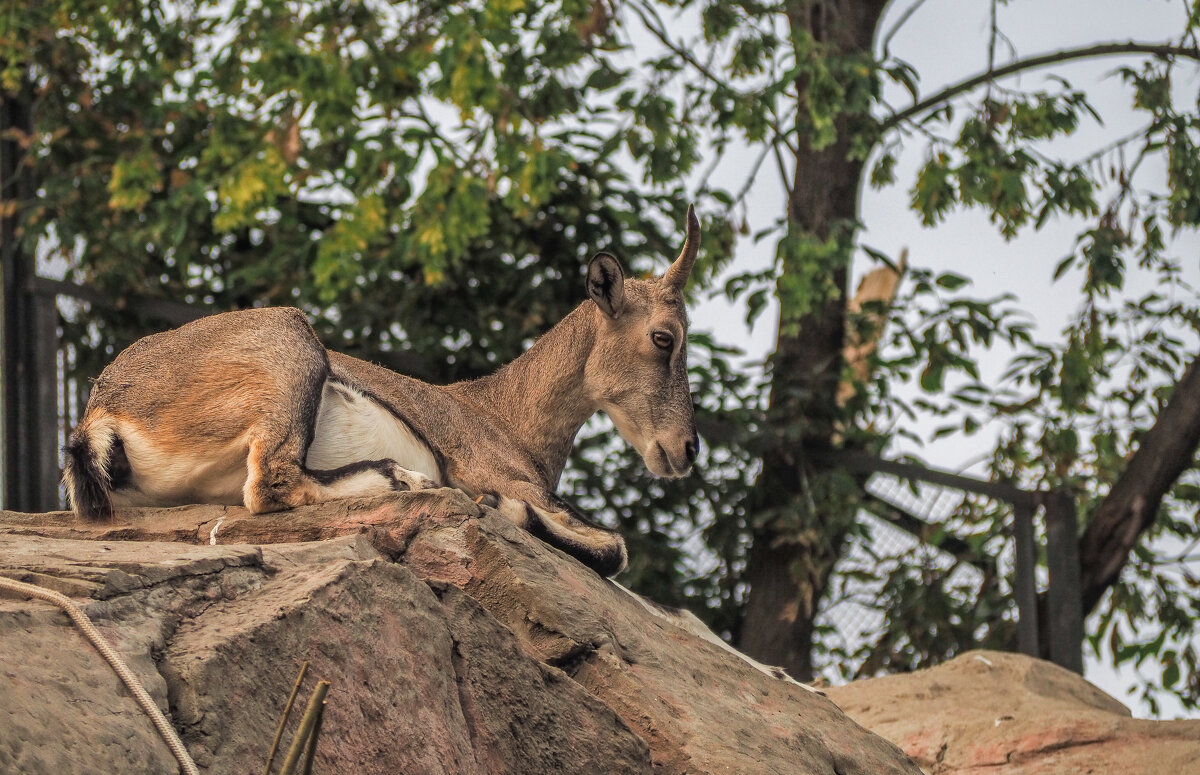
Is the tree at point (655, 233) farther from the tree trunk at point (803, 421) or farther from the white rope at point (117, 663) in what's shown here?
the white rope at point (117, 663)

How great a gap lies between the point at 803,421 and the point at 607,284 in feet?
12.4

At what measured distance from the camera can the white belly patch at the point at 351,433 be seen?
5184mm

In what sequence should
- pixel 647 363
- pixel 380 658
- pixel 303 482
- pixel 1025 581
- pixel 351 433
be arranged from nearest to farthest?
1. pixel 380 658
2. pixel 303 482
3. pixel 351 433
4. pixel 647 363
5. pixel 1025 581

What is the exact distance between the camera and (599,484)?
976cm

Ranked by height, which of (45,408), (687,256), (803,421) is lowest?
(45,408)

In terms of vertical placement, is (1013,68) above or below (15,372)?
above

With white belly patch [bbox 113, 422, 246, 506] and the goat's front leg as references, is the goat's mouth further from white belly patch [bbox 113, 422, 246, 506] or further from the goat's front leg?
white belly patch [bbox 113, 422, 246, 506]

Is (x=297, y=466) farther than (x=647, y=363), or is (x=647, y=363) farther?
(x=647, y=363)

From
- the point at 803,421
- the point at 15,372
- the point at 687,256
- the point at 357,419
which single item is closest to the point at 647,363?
the point at 687,256

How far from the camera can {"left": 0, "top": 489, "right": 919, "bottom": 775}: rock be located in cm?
316

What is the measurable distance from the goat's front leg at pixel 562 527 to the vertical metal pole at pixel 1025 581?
15.5 ft

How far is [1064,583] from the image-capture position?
9.30 meters

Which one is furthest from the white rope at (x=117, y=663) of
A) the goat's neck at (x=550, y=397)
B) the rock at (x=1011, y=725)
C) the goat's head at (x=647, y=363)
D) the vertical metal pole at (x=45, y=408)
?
the vertical metal pole at (x=45, y=408)

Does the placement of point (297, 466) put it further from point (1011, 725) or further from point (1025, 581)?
point (1025, 581)
